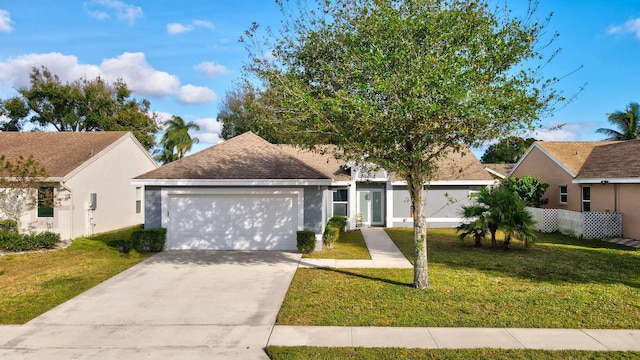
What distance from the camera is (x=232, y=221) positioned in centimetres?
1423

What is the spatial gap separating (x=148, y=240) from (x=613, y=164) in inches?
786

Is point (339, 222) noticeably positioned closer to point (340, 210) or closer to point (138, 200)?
point (340, 210)

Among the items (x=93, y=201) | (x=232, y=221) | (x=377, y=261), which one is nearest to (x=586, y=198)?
(x=377, y=261)

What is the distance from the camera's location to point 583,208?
19.8 meters

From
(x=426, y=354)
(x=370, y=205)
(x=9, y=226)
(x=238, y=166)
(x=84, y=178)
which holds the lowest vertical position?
(x=426, y=354)

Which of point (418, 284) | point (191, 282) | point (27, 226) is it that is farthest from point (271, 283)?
point (27, 226)

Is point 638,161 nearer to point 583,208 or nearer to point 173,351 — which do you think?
point 583,208

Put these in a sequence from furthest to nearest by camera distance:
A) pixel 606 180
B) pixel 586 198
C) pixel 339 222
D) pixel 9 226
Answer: pixel 586 198, pixel 339 222, pixel 606 180, pixel 9 226

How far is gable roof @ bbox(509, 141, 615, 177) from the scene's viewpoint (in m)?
20.8

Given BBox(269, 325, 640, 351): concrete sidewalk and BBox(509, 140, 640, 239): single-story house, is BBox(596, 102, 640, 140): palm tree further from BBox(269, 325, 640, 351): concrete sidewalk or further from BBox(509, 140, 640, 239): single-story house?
BBox(269, 325, 640, 351): concrete sidewalk

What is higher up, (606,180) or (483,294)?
(606,180)

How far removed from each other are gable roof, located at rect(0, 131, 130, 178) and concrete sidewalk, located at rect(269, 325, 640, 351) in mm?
14324

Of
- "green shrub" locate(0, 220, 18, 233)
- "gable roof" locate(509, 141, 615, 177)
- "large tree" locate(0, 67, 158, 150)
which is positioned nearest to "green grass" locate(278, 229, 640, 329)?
"gable roof" locate(509, 141, 615, 177)

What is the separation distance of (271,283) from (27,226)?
12.5m
